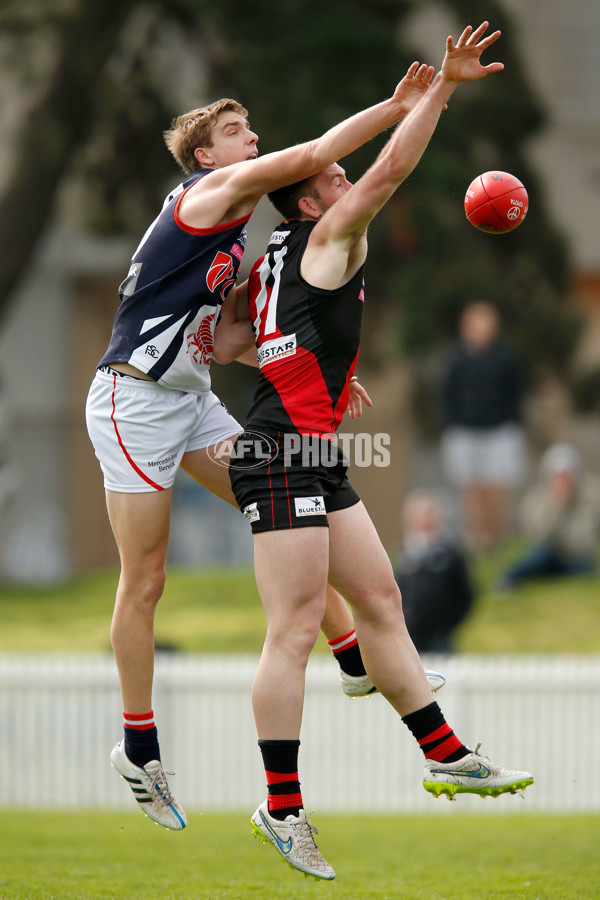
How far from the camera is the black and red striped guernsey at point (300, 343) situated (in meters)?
4.88

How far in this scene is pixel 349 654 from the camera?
215 inches

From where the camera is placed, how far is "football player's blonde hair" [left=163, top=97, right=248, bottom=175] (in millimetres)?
5164

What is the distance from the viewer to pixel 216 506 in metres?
19.4

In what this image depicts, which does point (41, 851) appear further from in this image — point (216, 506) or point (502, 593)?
point (216, 506)

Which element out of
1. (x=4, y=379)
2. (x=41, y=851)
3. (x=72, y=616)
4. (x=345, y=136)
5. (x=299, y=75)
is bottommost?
(x=41, y=851)

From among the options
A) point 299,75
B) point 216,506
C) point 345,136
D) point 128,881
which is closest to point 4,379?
point 216,506

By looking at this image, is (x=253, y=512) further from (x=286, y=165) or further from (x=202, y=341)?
(x=286, y=165)

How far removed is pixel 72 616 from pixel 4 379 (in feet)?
21.2

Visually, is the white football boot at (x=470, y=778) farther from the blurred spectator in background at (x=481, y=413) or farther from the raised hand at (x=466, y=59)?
the blurred spectator in background at (x=481, y=413)

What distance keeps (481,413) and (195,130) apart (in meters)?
8.32

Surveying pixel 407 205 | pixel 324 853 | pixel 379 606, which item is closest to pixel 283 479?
pixel 379 606

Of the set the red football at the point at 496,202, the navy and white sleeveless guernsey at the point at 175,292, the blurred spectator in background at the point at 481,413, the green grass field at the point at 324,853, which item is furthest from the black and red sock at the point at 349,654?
the blurred spectator in background at the point at 481,413

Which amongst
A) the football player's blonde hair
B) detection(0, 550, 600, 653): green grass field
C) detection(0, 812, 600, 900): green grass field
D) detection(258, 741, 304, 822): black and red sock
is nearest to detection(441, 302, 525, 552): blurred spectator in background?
detection(0, 550, 600, 653): green grass field

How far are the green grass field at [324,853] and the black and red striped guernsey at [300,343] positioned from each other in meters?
2.30
